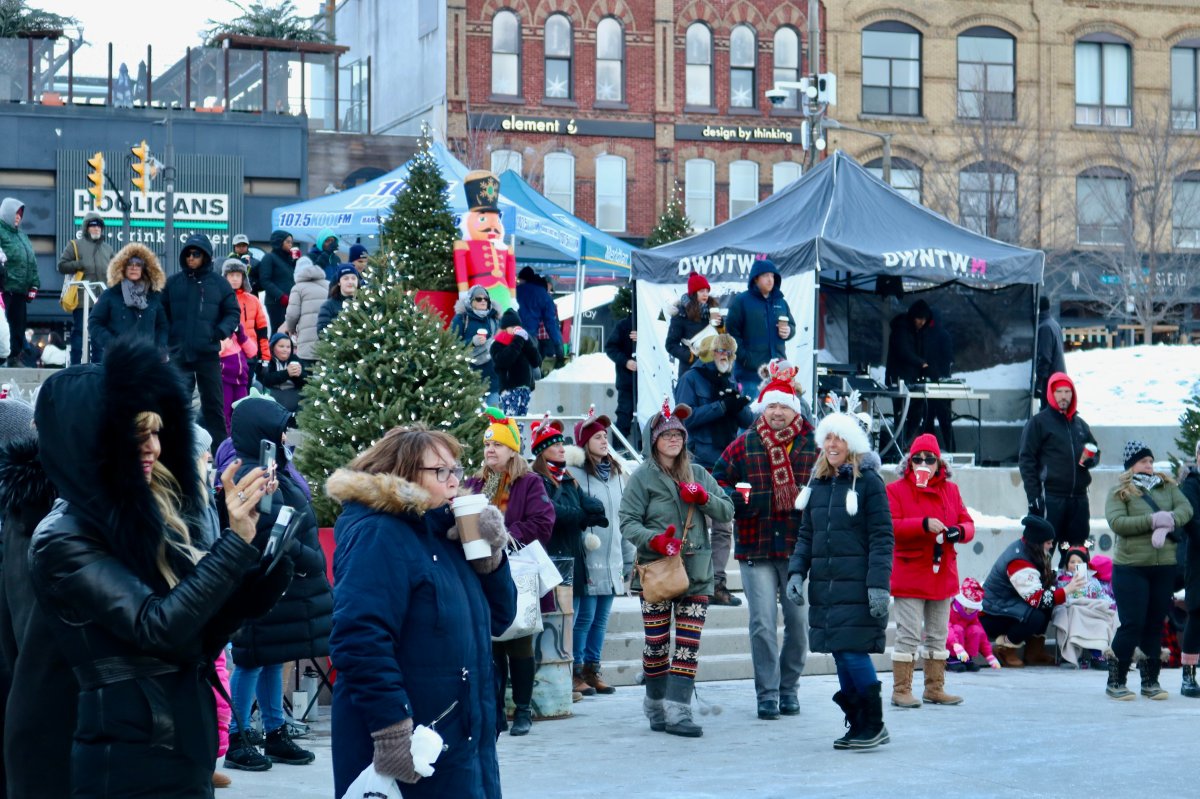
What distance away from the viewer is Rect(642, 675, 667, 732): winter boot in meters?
10.1

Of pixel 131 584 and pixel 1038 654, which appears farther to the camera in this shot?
pixel 1038 654

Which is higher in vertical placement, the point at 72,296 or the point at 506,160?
the point at 506,160

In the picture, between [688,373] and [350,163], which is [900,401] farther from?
[350,163]

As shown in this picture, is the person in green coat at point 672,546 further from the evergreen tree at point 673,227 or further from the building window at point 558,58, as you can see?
the building window at point 558,58

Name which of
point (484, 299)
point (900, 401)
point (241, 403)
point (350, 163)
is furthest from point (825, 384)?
point (350, 163)

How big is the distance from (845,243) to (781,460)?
8.22m

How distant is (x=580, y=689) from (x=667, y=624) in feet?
5.01

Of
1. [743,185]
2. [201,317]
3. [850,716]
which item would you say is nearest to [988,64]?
[743,185]

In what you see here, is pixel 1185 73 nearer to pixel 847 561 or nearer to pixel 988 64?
pixel 988 64

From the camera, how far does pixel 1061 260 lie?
137 feet

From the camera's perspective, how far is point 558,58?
43062 mm

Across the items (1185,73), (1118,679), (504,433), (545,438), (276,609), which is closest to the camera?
(276,609)

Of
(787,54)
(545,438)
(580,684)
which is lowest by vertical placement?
(580,684)

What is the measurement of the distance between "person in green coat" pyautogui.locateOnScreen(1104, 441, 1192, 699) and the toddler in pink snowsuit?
1.62m
